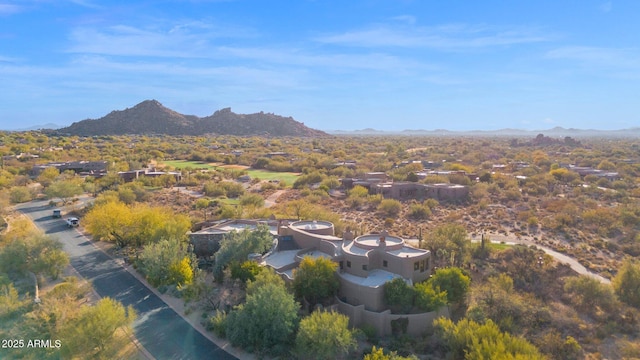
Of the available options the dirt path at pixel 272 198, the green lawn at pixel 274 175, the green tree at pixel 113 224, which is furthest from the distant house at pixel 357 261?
the green lawn at pixel 274 175

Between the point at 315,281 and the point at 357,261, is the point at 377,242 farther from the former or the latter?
the point at 315,281

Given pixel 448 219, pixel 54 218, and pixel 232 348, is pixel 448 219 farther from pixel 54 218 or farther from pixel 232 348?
pixel 54 218

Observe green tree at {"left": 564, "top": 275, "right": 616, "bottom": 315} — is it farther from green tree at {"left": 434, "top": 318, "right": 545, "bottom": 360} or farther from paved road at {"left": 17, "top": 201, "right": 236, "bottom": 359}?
paved road at {"left": 17, "top": 201, "right": 236, "bottom": 359}

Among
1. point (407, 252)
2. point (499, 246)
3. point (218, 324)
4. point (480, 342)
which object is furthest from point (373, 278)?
point (499, 246)

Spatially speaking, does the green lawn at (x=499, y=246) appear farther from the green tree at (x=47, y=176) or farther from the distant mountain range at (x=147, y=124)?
the distant mountain range at (x=147, y=124)

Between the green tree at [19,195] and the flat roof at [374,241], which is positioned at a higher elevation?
the flat roof at [374,241]

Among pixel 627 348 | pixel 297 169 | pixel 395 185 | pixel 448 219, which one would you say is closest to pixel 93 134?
pixel 297 169
